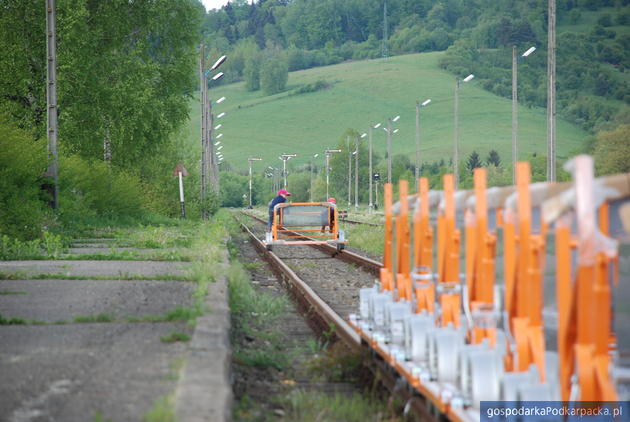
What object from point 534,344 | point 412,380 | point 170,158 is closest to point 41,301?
point 412,380

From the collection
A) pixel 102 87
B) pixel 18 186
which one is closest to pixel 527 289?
pixel 18 186

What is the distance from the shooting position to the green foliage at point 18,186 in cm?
2161

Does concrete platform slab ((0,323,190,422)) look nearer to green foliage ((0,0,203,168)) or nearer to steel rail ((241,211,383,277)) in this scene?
steel rail ((241,211,383,277))

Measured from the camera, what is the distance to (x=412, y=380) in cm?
645

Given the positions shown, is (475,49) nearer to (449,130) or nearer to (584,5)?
Result: (449,130)

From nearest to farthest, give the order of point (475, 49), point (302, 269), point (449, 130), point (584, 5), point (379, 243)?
point (302, 269) → point (379, 243) → point (584, 5) → point (449, 130) → point (475, 49)

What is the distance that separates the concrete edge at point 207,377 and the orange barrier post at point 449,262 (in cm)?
162

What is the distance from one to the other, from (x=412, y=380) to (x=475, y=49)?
193346 mm

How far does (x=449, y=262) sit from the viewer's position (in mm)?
6844

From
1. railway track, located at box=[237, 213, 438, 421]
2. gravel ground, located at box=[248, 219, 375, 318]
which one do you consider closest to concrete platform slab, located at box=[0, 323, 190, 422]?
railway track, located at box=[237, 213, 438, 421]

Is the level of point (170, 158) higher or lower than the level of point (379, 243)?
higher

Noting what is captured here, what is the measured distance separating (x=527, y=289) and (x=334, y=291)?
11.0 meters

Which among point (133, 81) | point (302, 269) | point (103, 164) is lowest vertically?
point (302, 269)

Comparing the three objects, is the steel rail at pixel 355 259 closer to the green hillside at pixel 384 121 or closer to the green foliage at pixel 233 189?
the green hillside at pixel 384 121
